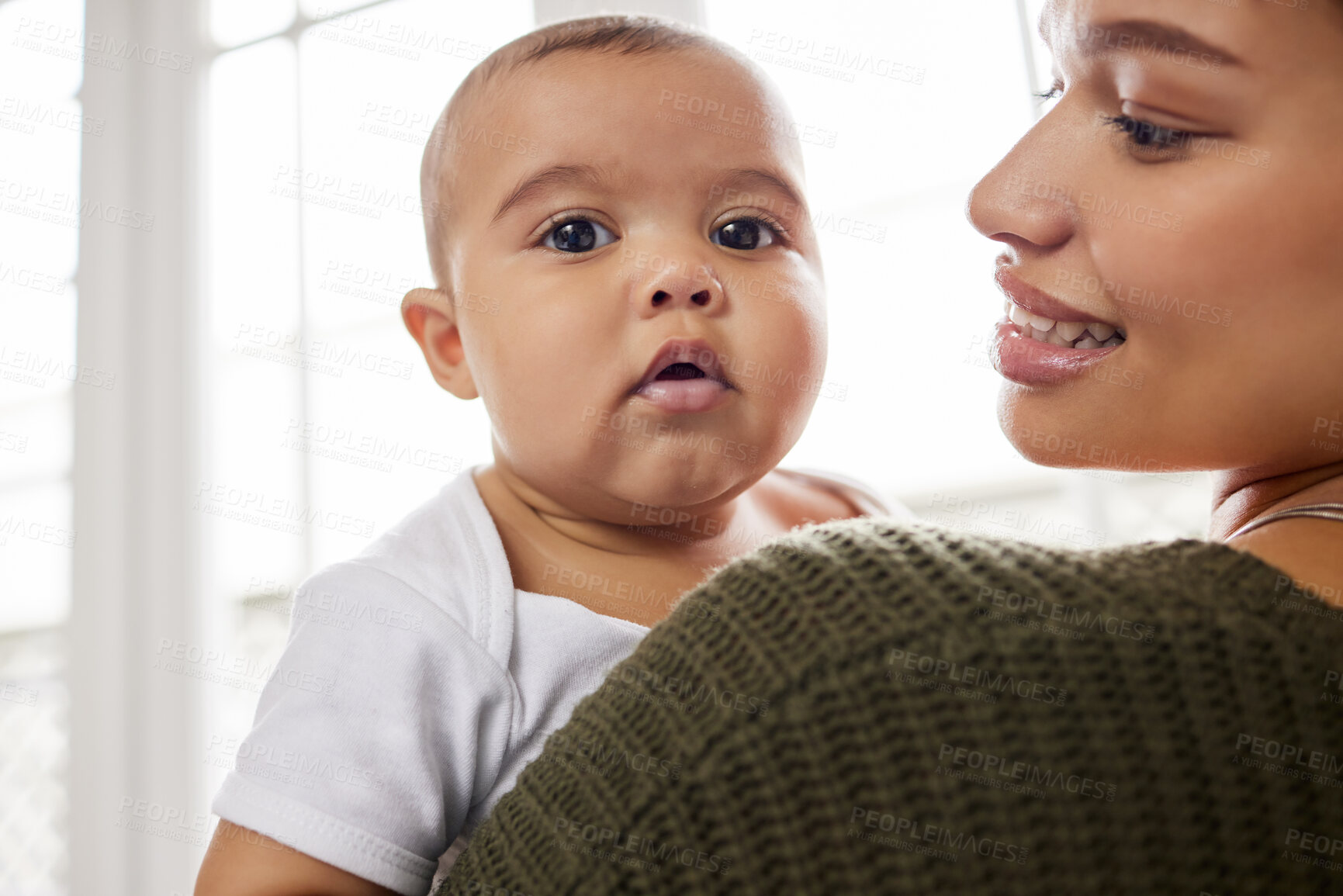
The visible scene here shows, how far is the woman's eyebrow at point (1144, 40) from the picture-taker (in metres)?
0.57

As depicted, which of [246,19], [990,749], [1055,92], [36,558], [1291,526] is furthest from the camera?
[246,19]

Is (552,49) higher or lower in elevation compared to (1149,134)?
lower

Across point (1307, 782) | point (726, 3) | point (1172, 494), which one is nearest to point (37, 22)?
point (726, 3)

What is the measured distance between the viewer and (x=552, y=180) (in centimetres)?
92

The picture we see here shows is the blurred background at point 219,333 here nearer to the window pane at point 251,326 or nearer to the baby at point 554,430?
the window pane at point 251,326

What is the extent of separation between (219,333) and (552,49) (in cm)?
187

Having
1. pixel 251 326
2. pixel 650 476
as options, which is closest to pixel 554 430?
pixel 650 476

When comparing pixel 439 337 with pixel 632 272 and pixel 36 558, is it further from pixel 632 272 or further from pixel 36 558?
pixel 36 558

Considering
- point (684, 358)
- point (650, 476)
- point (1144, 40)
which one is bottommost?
point (650, 476)

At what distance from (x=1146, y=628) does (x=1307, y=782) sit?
10 cm

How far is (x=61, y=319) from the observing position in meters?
2.58

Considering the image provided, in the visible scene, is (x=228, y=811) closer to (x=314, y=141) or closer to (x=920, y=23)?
(x=920, y=23)

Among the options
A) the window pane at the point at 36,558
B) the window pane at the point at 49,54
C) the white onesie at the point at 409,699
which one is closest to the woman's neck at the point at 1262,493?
the white onesie at the point at 409,699

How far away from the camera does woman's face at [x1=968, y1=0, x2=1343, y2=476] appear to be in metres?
0.57
